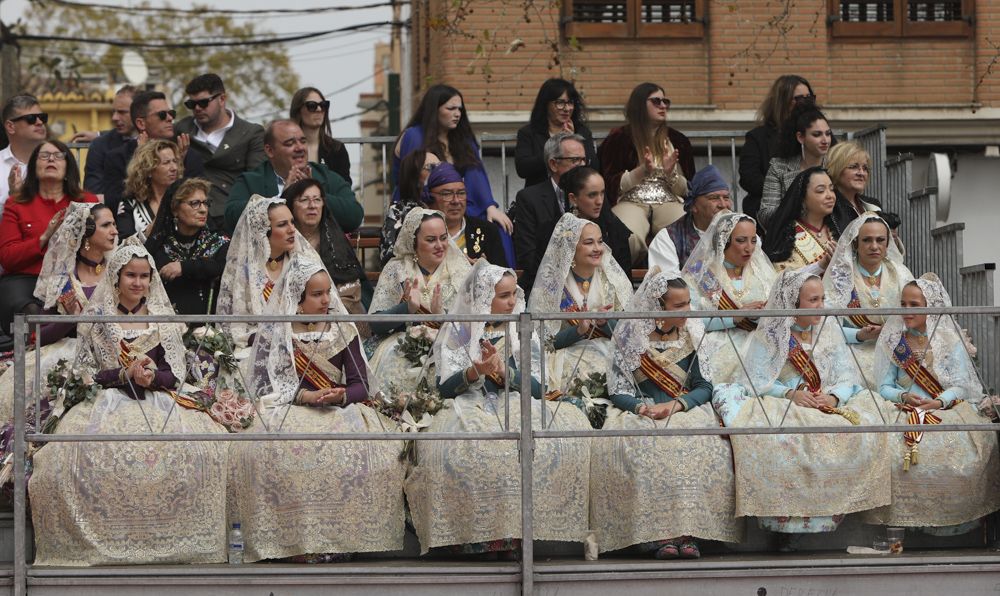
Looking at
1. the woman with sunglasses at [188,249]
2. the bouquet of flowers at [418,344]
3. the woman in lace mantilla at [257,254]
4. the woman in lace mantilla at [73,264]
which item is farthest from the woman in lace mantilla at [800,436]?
the woman in lace mantilla at [73,264]

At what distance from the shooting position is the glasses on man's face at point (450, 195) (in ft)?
35.2

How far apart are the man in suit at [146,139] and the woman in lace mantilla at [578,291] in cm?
275

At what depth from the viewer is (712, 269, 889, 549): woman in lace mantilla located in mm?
8859

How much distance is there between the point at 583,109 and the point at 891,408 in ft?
12.6

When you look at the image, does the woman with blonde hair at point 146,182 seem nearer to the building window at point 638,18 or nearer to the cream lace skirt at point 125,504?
the cream lace skirt at point 125,504

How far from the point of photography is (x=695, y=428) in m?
8.53

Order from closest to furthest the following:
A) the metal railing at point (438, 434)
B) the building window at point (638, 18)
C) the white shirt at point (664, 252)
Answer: the metal railing at point (438, 434)
the white shirt at point (664, 252)
the building window at point (638, 18)

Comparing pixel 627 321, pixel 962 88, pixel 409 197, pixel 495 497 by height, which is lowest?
pixel 495 497

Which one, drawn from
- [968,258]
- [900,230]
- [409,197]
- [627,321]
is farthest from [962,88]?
[627,321]

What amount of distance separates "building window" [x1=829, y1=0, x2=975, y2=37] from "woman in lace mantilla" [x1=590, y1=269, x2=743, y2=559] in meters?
7.57

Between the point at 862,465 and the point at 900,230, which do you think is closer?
the point at 862,465

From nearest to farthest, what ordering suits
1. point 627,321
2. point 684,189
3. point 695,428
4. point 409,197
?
point 695,428, point 627,321, point 409,197, point 684,189

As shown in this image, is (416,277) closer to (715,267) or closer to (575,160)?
(715,267)

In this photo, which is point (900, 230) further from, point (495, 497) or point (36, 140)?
point (36, 140)
